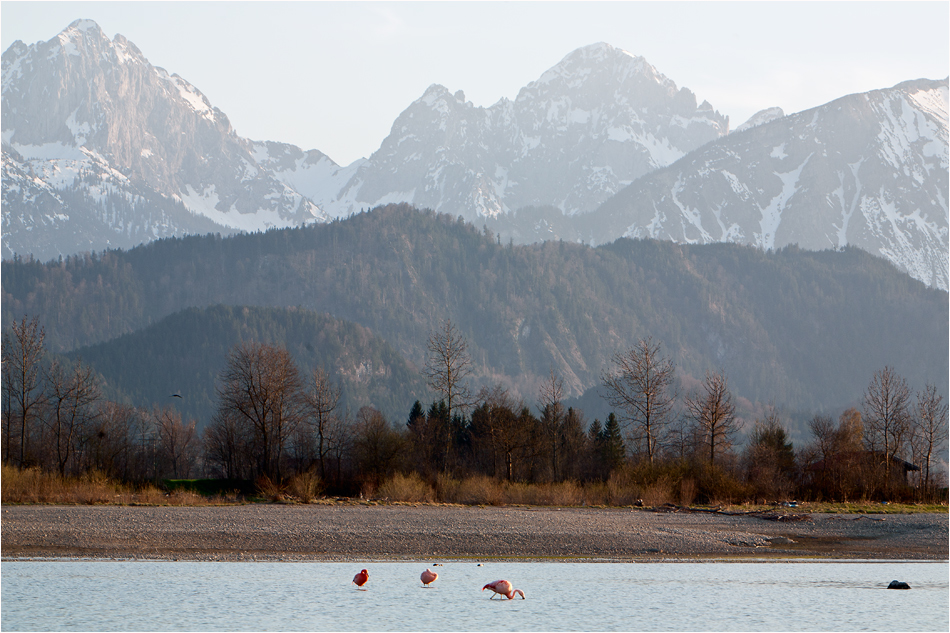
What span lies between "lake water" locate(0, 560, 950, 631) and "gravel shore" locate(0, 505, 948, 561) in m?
2.85

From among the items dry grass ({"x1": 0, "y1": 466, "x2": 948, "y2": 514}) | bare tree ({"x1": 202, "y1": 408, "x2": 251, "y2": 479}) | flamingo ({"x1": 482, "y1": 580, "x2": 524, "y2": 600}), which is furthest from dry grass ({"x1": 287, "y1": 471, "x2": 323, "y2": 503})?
flamingo ({"x1": 482, "y1": 580, "x2": 524, "y2": 600})

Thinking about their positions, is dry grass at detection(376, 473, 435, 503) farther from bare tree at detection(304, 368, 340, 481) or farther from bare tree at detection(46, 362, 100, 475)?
bare tree at detection(46, 362, 100, 475)

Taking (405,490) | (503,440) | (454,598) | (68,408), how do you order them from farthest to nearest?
(68,408)
(503,440)
(405,490)
(454,598)

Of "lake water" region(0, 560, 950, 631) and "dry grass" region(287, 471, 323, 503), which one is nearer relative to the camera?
"lake water" region(0, 560, 950, 631)

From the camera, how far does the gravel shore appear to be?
3212 cm

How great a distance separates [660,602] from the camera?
78.5ft

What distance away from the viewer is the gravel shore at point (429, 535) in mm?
32125

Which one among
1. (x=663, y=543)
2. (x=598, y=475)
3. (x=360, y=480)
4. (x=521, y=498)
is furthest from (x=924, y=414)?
(x=663, y=543)

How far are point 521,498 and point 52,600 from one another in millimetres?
34129

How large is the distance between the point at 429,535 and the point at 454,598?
1205 cm

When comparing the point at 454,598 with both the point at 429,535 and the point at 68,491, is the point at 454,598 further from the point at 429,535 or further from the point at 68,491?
the point at 68,491

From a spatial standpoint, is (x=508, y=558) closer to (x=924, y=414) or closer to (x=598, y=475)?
(x=598, y=475)

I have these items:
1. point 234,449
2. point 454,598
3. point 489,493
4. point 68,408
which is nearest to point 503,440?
point 489,493

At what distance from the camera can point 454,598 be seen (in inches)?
944
